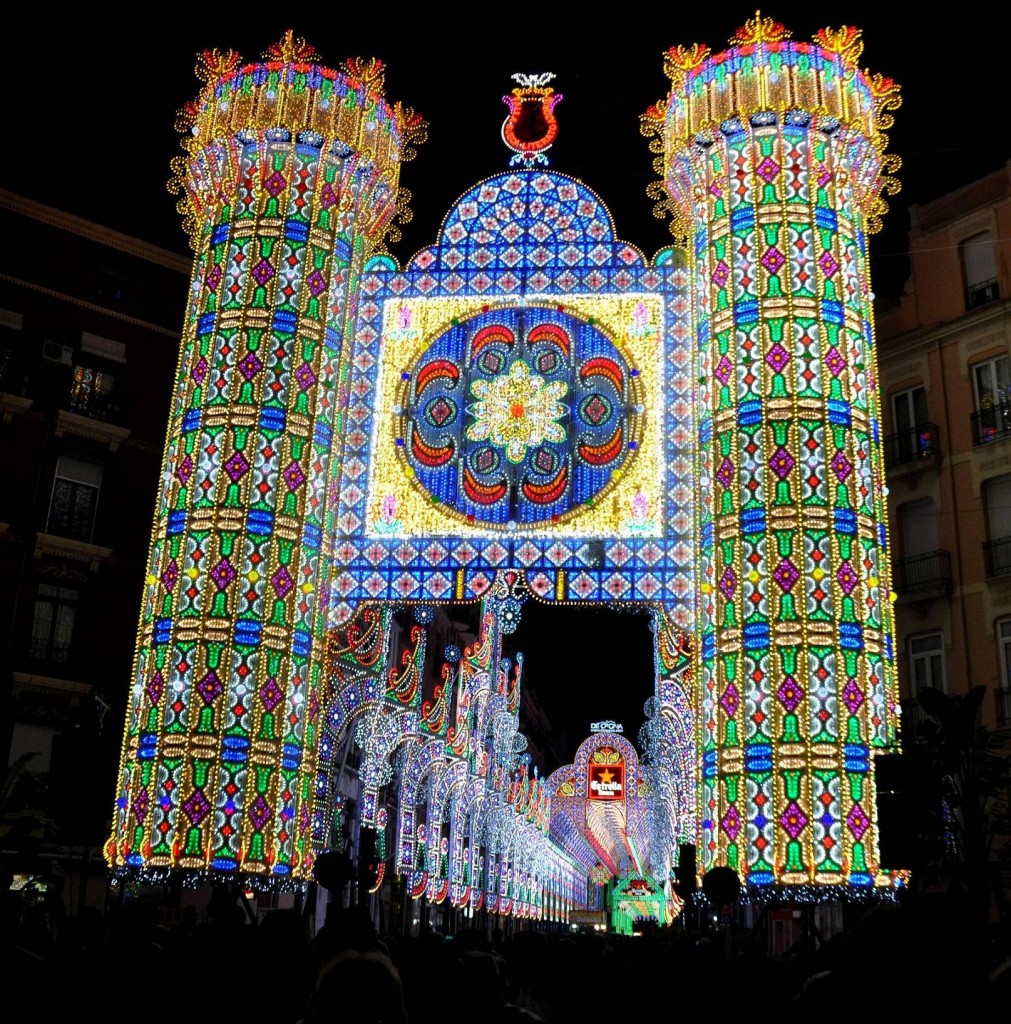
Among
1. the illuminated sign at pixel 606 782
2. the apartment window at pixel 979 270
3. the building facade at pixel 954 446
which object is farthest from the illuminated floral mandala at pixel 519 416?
the illuminated sign at pixel 606 782

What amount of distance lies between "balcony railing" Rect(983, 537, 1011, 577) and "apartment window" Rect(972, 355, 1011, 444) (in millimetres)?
2026

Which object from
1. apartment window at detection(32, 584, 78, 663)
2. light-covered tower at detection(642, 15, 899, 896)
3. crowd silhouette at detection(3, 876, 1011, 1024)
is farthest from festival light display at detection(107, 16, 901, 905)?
crowd silhouette at detection(3, 876, 1011, 1024)

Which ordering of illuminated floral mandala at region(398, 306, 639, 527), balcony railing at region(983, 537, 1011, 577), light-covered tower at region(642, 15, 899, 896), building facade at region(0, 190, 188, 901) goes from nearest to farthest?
1. light-covered tower at region(642, 15, 899, 896)
2. illuminated floral mandala at region(398, 306, 639, 527)
3. balcony railing at region(983, 537, 1011, 577)
4. building facade at region(0, 190, 188, 901)

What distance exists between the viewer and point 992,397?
25.8 m

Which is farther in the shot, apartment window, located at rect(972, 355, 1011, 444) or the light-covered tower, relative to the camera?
apartment window, located at rect(972, 355, 1011, 444)

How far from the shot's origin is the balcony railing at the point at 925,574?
82.7ft

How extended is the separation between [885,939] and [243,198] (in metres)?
20.0

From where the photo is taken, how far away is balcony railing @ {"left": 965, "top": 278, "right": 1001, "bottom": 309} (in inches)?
1033

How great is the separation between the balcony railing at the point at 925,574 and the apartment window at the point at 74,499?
17126mm

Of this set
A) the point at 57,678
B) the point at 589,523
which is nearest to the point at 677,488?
the point at 589,523

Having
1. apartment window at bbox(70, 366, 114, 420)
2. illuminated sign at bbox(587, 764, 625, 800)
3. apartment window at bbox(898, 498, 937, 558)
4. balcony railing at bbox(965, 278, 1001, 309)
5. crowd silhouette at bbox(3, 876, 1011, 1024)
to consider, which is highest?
balcony railing at bbox(965, 278, 1001, 309)

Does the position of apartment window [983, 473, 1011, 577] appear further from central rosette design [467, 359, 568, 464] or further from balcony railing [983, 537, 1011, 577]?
central rosette design [467, 359, 568, 464]

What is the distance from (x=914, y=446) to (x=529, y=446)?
9.41m

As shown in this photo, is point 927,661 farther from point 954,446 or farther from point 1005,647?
point 954,446
